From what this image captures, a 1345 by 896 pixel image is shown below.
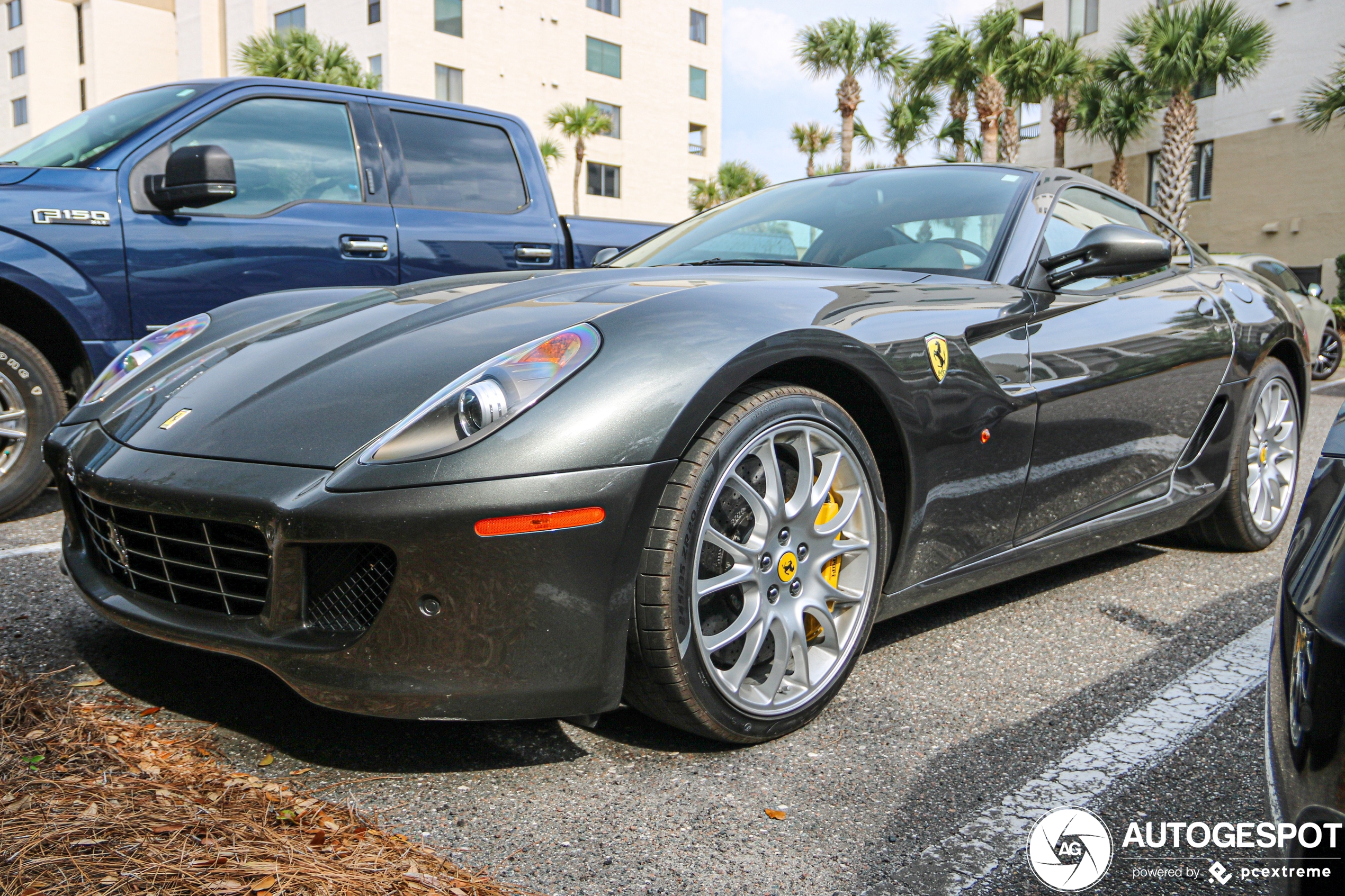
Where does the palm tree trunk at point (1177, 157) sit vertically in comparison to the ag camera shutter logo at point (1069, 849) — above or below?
above

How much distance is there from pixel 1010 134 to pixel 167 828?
85.7 feet

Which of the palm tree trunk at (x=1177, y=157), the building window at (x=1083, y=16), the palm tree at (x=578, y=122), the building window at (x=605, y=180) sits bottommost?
the palm tree trunk at (x=1177, y=157)

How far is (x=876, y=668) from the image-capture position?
8.88ft

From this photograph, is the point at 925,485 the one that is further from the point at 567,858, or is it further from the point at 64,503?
the point at 64,503

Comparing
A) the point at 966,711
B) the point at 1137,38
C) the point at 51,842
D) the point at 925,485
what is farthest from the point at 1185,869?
the point at 1137,38

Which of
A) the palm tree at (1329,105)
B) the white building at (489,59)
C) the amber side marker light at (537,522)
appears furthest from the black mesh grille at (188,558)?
the white building at (489,59)

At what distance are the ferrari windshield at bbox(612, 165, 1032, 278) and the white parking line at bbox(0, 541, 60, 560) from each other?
78.7 inches

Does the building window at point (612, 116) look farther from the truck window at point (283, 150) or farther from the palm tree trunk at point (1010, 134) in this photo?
the truck window at point (283, 150)

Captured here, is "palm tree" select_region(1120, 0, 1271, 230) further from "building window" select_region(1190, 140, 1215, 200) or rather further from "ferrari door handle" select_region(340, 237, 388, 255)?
"ferrari door handle" select_region(340, 237, 388, 255)

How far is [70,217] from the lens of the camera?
390 cm

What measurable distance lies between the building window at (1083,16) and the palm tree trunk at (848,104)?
6.12 meters

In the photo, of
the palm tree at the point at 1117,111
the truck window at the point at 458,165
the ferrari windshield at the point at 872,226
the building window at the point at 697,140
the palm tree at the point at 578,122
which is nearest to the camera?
the ferrari windshield at the point at 872,226

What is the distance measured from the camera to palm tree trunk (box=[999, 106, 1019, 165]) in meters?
25.0

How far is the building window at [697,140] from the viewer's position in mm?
38594
